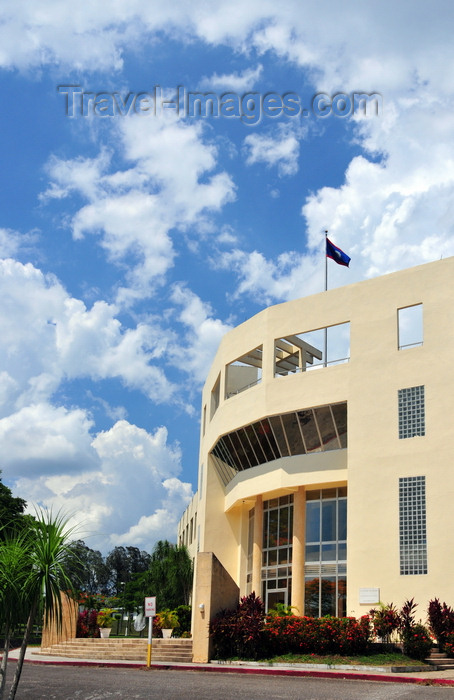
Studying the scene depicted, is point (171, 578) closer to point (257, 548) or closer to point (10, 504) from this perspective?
point (10, 504)

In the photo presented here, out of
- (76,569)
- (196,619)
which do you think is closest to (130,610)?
(196,619)

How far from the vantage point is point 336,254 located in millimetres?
33875

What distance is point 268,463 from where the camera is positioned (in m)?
33.8

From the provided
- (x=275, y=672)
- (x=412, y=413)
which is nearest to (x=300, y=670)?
(x=275, y=672)

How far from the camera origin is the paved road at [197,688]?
16.1 metres

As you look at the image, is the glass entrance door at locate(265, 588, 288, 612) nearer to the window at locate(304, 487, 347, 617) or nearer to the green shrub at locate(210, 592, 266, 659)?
the window at locate(304, 487, 347, 617)

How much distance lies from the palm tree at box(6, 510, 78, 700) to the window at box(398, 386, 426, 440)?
1925 centimetres

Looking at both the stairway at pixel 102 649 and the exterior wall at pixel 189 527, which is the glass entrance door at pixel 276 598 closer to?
the stairway at pixel 102 649

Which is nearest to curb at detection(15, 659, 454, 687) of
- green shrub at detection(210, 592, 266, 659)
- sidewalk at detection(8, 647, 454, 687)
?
sidewalk at detection(8, 647, 454, 687)

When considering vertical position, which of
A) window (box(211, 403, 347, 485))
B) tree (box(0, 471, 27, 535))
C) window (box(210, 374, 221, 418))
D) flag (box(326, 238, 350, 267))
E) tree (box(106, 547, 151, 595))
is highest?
flag (box(326, 238, 350, 267))

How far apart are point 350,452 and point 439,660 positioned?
27.4 feet

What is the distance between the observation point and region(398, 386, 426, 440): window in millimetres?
28234

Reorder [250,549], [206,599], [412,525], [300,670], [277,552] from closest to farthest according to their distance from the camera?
[300,670] → [206,599] → [412,525] → [277,552] → [250,549]

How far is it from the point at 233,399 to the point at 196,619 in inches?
489
